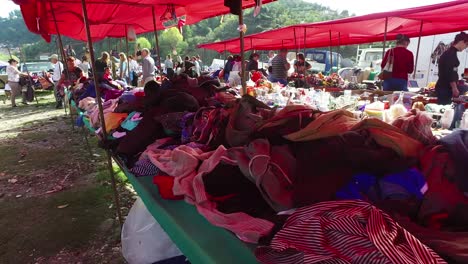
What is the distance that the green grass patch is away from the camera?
3.04 meters

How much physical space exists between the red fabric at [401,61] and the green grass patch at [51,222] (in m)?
4.97

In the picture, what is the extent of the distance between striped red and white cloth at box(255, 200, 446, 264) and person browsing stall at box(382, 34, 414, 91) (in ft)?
16.8

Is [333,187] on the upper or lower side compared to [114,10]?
lower

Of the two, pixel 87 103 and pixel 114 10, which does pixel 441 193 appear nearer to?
pixel 87 103

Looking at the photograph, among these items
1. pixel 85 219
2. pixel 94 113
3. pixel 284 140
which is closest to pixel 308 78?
pixel 94 113

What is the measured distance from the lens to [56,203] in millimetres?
3943

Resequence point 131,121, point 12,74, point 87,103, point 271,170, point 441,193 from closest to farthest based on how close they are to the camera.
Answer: point 441,193 → point 271,170 → point 131,121 → point 87,103 → point 12,74

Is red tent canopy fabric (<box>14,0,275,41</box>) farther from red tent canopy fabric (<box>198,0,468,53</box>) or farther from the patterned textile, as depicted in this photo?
red tent canopy fabric (<box>198,0,468,53</box>)

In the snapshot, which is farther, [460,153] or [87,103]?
[87,103]

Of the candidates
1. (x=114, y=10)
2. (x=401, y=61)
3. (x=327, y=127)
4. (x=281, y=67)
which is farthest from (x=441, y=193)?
(x=281, y=67)

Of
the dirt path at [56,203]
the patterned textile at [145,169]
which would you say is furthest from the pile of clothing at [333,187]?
the dirt path at [56,203]

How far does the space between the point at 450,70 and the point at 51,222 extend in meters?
5.68

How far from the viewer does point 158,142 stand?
Answer: 7.51ft

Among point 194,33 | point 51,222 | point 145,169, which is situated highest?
point 194,33
